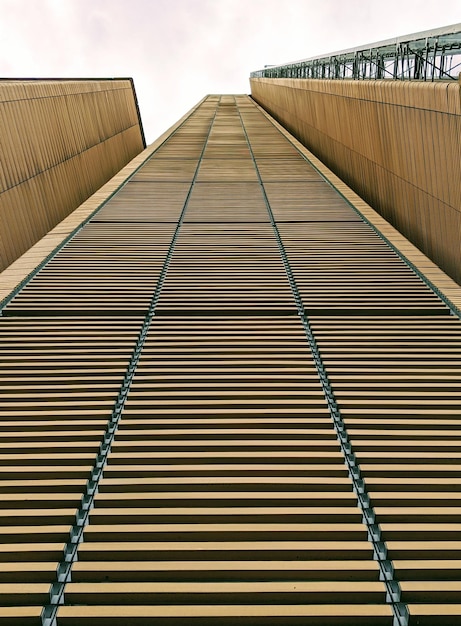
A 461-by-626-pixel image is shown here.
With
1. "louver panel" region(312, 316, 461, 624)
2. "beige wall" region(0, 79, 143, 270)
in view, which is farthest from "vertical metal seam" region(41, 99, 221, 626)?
"beige wall" region(0, 79, 143, 270)

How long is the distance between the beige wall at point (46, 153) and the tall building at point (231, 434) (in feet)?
8.20

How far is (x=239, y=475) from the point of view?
4461 millimetres

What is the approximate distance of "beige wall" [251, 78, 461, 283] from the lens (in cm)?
779

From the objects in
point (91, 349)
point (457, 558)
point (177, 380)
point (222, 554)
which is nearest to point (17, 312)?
point (91, 349)

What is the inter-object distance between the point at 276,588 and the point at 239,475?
42.5 inches

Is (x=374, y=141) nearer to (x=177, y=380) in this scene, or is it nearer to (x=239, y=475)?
(x=177, y=380)

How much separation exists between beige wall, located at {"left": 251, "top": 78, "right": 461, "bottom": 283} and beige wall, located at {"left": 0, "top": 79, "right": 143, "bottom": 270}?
727 centimetres

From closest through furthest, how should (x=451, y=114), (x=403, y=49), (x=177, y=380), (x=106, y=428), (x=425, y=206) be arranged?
(x=106, y=428)
(x=177, y=380)
(x=451, y=114)
(x=425, y=206)
(x=403, y=49)

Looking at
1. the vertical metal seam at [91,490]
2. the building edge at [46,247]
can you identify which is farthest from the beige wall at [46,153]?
the vertical metal seam at [91,490]

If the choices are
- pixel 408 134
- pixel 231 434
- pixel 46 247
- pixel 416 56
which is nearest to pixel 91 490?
pixel 231 434

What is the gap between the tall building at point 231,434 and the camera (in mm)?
3510

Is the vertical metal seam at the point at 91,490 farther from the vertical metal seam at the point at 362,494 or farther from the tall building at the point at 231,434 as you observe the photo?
the vertical metal seam at the point at 362,494

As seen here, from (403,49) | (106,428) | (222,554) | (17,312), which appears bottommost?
(222,554)

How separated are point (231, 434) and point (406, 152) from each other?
6.80 metres
